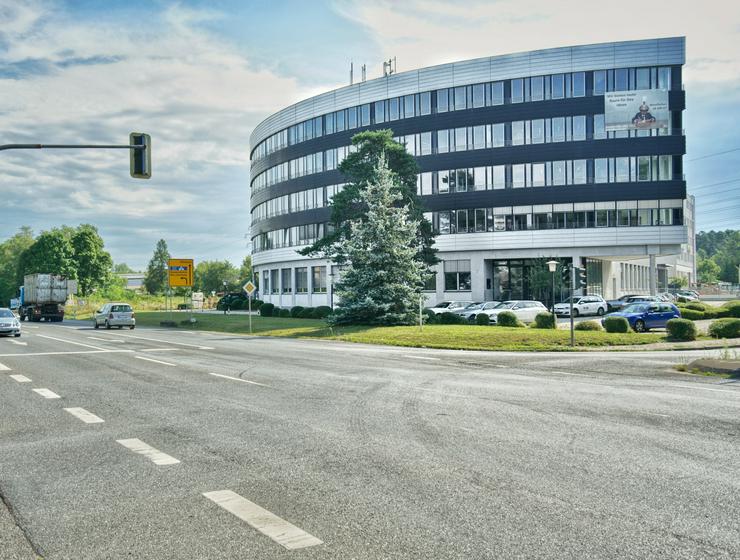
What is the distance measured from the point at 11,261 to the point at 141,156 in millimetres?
138655

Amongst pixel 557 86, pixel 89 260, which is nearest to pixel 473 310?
pixel 557 86

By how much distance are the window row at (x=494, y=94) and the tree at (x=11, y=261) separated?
285 feet

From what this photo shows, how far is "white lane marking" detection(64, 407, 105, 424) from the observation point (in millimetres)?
9570

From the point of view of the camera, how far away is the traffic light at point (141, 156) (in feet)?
65.2

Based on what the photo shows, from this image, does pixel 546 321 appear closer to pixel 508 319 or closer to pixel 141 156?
pixel 508 319

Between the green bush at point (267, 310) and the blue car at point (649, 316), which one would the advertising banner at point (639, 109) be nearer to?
the blue car at point (649, 316)

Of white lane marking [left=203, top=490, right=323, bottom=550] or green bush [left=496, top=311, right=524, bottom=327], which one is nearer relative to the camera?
white lane marking [left=203, top=490, right=323, bottom=550]

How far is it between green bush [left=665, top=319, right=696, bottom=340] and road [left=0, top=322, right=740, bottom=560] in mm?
15315

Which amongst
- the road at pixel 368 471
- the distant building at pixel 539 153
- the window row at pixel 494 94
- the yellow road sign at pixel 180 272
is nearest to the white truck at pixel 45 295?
the yellow road sign at pixel 180 272

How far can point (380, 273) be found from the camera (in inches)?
1433

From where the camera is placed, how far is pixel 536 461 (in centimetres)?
701

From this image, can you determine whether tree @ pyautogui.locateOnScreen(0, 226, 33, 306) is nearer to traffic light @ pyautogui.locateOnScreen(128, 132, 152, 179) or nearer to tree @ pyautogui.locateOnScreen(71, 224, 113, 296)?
tree @ pyautogui.locateOnScreen(71, 224, 113, 296)

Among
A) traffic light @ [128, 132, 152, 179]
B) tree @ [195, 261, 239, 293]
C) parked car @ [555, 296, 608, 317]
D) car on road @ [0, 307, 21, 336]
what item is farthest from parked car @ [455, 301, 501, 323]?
tree @ [195, 261, 239, 293]

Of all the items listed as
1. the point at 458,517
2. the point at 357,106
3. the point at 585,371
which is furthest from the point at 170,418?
the point at 357,106
